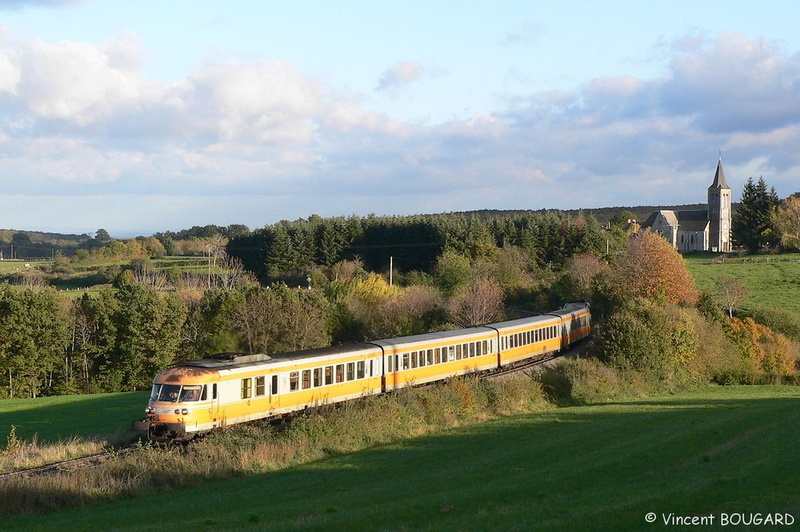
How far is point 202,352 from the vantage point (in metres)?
60.6

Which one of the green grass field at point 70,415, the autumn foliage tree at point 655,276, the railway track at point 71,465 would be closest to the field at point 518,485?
the railway track at point 71,465

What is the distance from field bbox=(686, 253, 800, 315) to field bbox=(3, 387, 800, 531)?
4425cm

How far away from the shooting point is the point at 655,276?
56250mm

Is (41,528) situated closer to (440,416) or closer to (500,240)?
(440,416)

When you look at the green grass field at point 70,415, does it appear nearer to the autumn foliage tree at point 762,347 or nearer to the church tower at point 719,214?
the autumn foliage tree at point 762,347

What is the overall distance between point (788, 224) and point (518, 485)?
101 meters

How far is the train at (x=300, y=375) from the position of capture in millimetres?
22297

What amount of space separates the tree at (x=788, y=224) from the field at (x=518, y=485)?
82.8m

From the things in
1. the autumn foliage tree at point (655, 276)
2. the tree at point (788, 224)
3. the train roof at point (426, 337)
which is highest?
the tree at point (788, 224)

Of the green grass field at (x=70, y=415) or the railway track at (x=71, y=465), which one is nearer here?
the railway track at (x=71, y=465)

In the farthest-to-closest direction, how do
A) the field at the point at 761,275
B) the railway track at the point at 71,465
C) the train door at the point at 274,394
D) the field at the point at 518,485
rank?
the field at the point at 761,275 < the train door at the point at 274,394 < the railway track at the point at 71,465 < the field at the point at 518,485

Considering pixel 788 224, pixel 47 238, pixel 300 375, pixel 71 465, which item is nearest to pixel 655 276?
pixel 300 375

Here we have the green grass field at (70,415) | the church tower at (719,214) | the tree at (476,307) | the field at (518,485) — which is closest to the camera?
the field at (518,485)

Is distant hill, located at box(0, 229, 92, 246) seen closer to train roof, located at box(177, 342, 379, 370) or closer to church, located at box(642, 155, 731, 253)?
church, located at box(642, 155, 731, 253)
